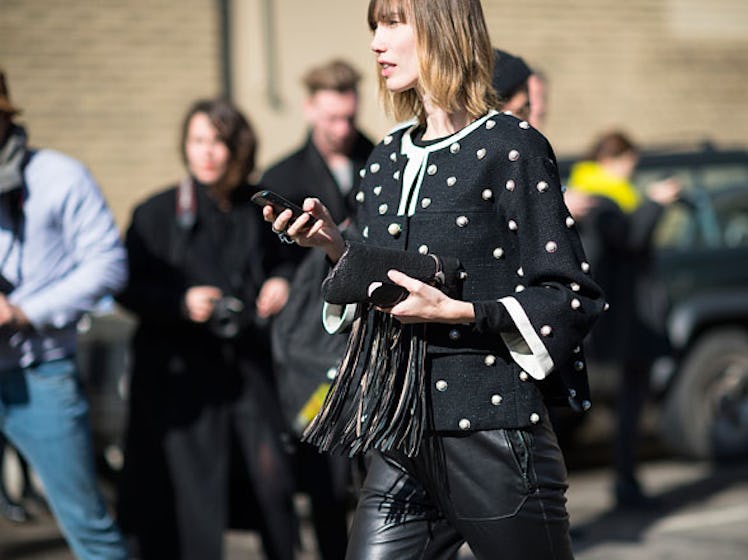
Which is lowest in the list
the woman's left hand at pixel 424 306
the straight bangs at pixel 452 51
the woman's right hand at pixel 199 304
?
the woman's right hand at pixel 199 304

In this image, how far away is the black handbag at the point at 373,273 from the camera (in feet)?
9.52

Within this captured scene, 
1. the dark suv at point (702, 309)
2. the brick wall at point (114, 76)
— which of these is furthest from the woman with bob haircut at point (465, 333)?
the brick wall at point (114, 76)

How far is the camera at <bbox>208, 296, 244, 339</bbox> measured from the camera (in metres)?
Answer: 5.02

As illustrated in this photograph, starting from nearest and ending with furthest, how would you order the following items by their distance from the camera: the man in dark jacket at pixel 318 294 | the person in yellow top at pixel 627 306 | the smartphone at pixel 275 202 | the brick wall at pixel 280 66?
the smartphone at pixel 275 202 → the man in dark jacket at pixel 318 294 → the person in yellow top at pixel 627 306 → the brick wall at pixel 280 66

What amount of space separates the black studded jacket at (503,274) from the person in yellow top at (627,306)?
3.87m

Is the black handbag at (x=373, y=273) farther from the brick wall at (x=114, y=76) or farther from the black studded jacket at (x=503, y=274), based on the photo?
the brick wall at (x=114, y=76)

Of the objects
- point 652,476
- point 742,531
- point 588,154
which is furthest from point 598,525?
point 588,154

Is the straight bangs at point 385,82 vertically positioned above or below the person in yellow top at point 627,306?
above

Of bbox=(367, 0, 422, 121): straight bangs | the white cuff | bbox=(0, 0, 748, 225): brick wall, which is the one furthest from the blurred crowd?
bbox=(0, 0, 748, 225): brick wall

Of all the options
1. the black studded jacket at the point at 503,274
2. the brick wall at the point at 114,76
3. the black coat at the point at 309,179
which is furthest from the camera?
the brick wall at the point at 114,76

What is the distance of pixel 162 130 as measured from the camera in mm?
10531

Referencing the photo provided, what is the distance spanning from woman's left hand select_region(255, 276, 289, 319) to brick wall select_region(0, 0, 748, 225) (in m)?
5.24

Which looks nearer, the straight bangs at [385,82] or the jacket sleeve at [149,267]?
the straight bangs at [385,82]

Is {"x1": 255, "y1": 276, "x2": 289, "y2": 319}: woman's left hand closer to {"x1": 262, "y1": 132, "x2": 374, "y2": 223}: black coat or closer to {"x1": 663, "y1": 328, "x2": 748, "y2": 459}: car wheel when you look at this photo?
{"x1": 262, "y1": 132, "x2": 374, "y2": 223}: black coat
